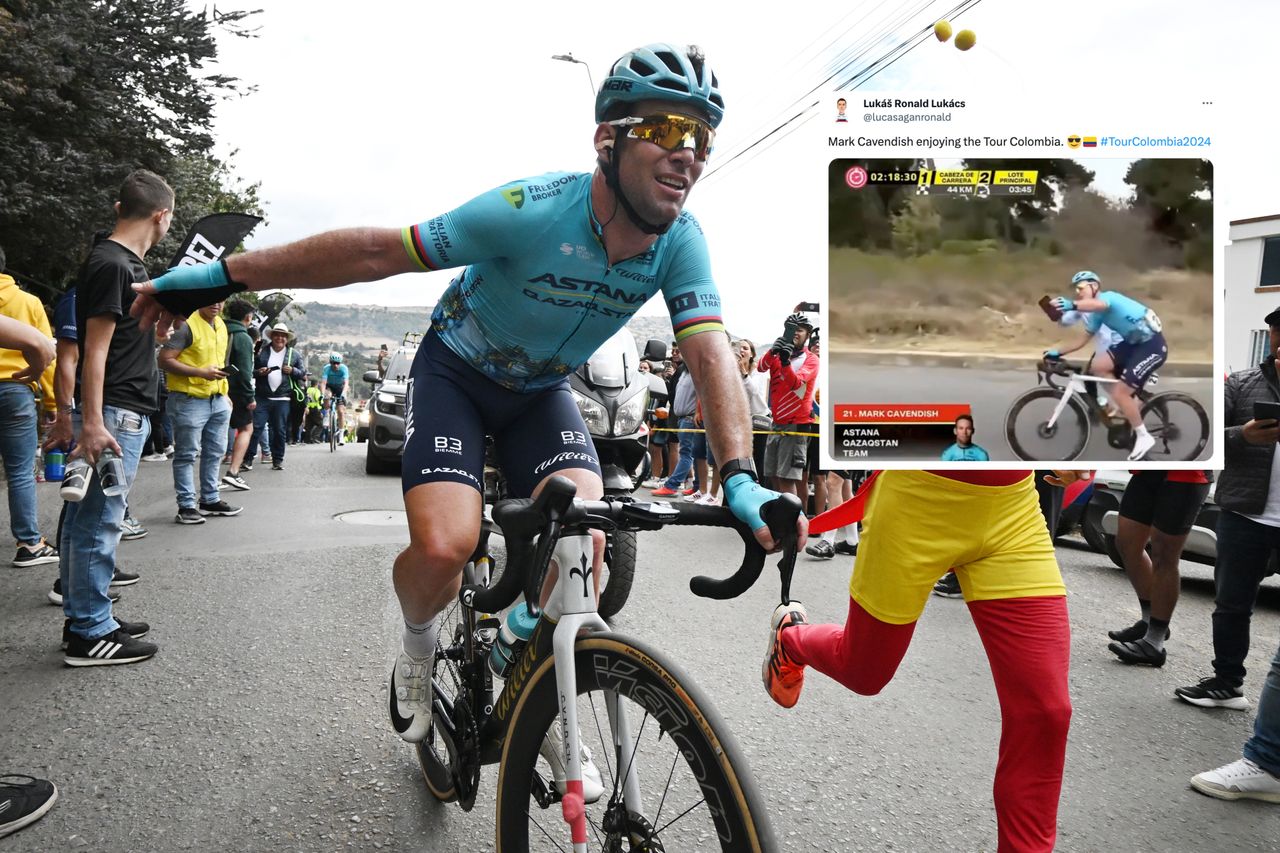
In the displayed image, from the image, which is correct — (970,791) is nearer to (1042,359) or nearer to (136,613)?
(1042,359)

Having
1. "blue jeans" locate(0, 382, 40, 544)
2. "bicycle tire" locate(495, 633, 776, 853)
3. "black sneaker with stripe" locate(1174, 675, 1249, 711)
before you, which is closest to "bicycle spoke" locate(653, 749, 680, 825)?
"bicycle tire" locate(495, 633, 776, 853)

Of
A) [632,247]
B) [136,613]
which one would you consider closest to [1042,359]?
[632,247]

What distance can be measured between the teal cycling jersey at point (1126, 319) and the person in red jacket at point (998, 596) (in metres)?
0.63

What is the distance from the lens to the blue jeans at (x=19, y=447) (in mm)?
5418

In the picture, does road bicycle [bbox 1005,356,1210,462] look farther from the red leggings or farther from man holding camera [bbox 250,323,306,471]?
man holding camera [bbox 250,323,306,471]

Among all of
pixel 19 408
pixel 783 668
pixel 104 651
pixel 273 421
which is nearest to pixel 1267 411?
pixel 783 668

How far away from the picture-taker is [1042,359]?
1905mm

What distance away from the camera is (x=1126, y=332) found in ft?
6.15

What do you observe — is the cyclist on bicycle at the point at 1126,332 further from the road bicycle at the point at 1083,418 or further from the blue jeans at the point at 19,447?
the blue jeans at the point at 19,447

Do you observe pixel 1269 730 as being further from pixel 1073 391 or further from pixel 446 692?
pixel 446 692

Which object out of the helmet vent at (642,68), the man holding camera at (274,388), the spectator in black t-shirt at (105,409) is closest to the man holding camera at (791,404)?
the spectator in black t-shirt at (105,409)

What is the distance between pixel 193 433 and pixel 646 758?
7570mm

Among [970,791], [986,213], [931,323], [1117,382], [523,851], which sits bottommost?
[970,791]

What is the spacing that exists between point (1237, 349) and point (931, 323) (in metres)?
34.6
